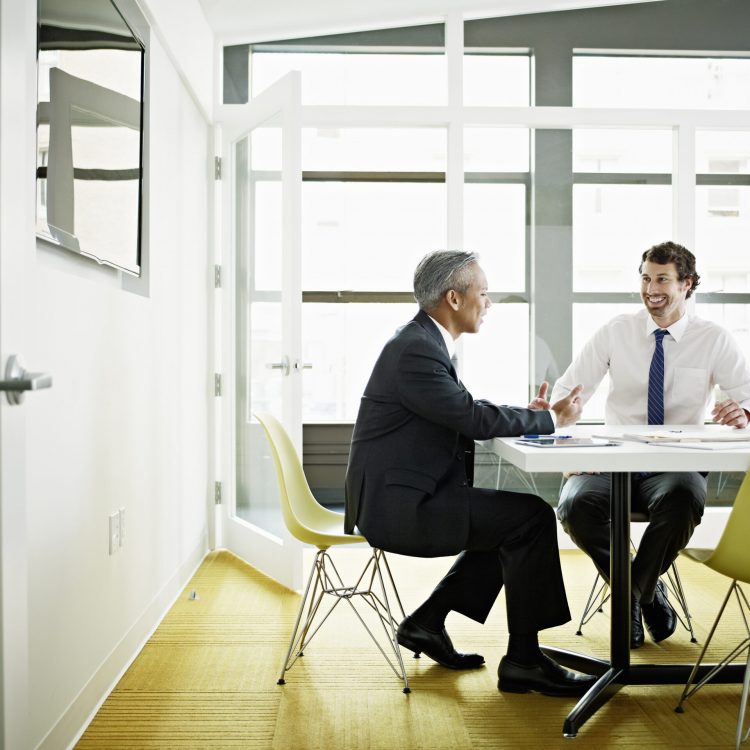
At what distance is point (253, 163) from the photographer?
167 inches

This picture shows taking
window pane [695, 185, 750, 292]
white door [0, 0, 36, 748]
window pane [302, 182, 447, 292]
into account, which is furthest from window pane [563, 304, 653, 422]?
white door [0, 0, 36, 748]

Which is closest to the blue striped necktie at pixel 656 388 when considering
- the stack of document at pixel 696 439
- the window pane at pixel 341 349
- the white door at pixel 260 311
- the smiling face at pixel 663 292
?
the smiling face at pixel 663 292

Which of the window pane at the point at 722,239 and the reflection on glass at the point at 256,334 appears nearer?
the reflection on glass at the point at 256,334

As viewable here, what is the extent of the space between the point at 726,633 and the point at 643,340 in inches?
46.6

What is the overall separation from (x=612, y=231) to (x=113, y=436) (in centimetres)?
309

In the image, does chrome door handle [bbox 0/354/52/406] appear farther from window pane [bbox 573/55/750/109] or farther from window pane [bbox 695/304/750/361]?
window pane [bbox 695/304/750/361]

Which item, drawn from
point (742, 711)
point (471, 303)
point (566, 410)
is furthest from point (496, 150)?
point (742, 711)

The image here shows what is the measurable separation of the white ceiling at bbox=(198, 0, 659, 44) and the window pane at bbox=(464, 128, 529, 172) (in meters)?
0.67

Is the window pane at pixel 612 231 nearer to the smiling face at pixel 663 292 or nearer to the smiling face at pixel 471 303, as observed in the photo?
the smiling face at pixel 663 292

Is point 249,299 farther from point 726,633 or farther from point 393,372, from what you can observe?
point 726,633

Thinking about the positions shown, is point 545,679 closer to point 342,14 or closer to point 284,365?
point 284,365

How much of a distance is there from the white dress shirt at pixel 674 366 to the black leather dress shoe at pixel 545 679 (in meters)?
1.18

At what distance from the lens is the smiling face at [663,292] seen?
10.6 ft

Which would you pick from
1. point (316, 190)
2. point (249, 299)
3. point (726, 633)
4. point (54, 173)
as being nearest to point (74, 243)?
point (54, 173)
